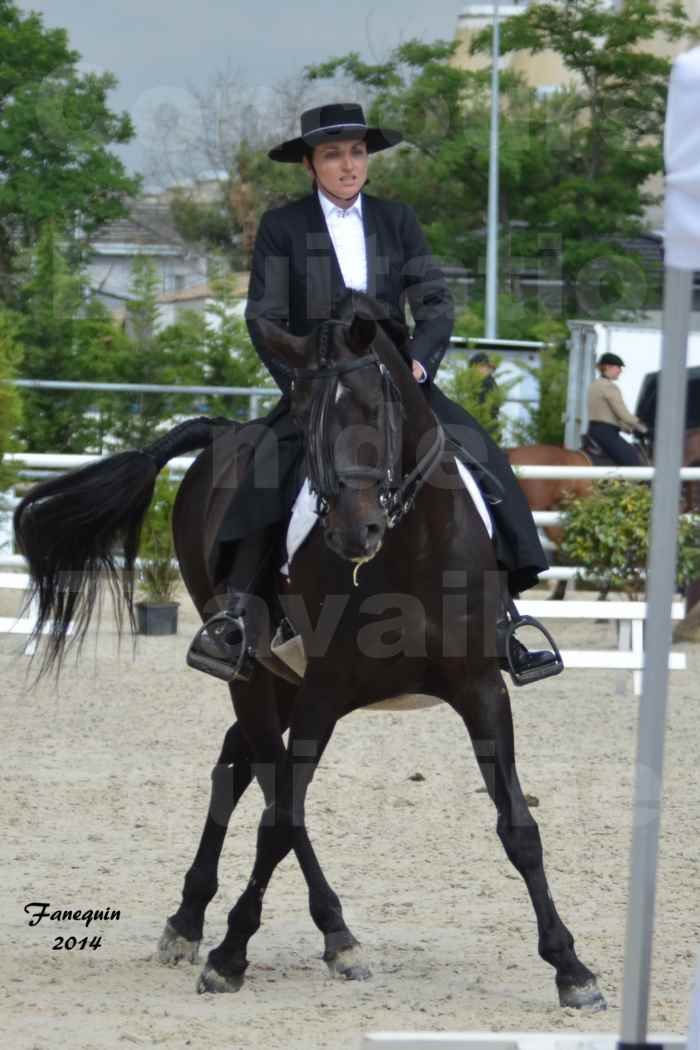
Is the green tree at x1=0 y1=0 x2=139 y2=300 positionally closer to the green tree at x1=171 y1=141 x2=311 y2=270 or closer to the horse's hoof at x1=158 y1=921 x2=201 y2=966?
the green tree at x1=171 y1=141 x2=311 y2=270

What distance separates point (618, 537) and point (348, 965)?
7.39 meters

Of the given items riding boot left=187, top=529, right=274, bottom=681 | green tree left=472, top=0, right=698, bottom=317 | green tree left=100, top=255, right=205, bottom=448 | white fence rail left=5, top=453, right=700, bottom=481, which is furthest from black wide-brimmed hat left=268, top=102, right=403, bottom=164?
green tree left=472, top=0, right=698, bottom=317

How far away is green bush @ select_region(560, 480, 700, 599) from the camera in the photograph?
12172 millimetres

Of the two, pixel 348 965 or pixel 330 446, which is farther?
pixel 348 965

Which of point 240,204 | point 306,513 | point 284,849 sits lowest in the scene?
point 284,849

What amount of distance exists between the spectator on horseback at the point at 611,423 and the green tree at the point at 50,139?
45.0ft

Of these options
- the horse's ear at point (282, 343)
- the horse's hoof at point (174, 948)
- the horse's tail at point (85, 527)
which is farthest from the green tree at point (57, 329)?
the horse's ear at point (282, 343)

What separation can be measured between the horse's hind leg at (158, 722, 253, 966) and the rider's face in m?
1.94

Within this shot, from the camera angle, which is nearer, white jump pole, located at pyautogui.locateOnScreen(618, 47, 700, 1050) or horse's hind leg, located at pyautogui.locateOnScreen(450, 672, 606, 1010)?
white jump pole, located at pyautogui.locateOnScreen(618, 47, 700, 1050)

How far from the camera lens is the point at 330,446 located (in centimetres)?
455

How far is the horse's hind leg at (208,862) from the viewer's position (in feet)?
17.8

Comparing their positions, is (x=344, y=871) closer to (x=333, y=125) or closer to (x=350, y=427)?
(x=350, y=427)

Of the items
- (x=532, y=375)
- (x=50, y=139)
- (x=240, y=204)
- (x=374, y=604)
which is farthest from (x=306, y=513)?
(x=240, y=204)

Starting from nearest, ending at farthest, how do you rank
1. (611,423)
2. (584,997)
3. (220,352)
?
(584,997)
(611,423)
(220,352)
